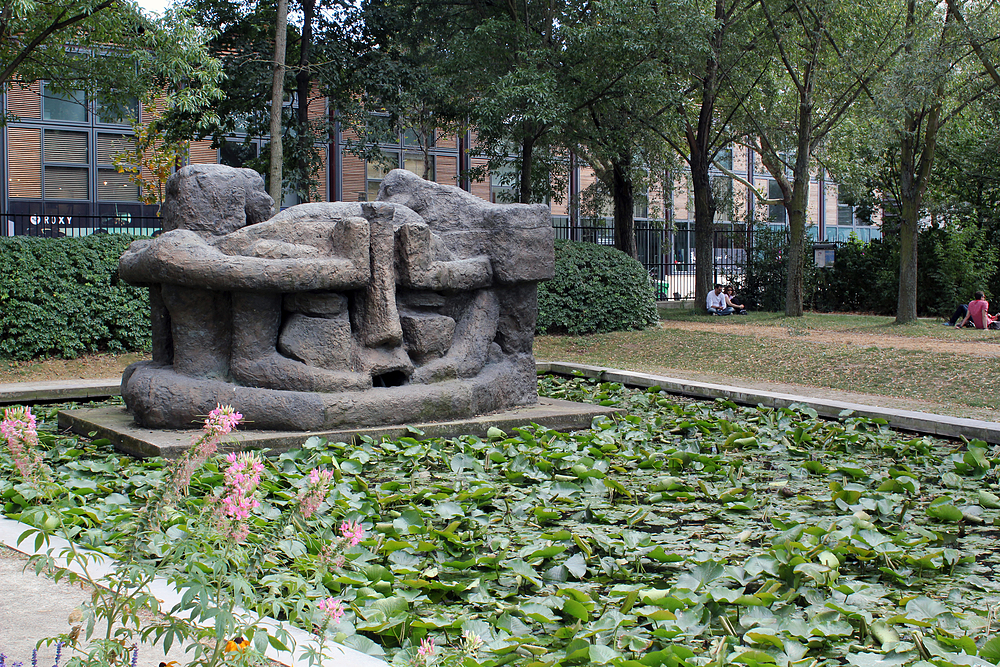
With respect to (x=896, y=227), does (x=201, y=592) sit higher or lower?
lower

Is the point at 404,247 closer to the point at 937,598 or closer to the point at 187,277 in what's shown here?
the point at 187,277

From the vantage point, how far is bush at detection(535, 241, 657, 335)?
48.6 ft

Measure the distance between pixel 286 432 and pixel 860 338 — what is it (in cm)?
1089

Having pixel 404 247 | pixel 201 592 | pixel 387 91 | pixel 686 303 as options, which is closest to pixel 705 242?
pixel 686 303

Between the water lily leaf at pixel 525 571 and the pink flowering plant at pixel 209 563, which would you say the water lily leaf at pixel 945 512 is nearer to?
the water lily leaf at pixel 525 571

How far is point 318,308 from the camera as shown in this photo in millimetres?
6785

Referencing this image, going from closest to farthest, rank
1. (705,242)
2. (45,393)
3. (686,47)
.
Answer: (45,393)
(686,47)
(705,242)

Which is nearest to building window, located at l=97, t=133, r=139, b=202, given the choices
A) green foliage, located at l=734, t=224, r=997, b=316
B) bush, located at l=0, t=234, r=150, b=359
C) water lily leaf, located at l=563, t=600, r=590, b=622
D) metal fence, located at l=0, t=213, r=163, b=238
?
metal fence, located at l=0, t=213, r=163, b=238

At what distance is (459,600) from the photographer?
3.69 metres

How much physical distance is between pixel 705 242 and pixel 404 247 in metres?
14.4

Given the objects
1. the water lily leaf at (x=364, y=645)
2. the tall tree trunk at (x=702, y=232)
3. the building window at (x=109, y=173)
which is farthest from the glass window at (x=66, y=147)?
the water lily leaf at (x=364, y=645)

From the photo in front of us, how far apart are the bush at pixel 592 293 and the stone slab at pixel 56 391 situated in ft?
23.6

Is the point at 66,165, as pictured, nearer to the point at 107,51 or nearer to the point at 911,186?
the point at 107,51

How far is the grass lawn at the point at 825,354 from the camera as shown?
31.7 ft
